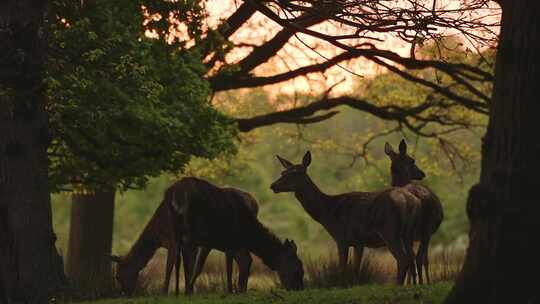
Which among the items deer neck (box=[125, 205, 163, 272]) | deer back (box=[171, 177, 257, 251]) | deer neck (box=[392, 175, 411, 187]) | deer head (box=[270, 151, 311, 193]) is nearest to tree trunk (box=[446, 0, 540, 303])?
deer back (box=[171, 177, 257, 251])

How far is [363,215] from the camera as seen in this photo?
15.6m

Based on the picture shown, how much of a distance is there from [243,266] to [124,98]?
138 inches

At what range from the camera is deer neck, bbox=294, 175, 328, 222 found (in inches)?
644

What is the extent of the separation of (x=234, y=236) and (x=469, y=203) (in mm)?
6444

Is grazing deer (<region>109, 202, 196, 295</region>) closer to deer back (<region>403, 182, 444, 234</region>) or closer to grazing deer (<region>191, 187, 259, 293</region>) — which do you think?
grazing deer (<region>191, 187, 259, 293</region>)

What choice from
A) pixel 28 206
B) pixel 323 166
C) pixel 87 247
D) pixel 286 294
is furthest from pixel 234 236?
pixel 323 166

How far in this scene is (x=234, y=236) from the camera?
1521 centimetres

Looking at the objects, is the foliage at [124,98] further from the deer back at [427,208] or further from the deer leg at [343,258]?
the deer back at [427,208]

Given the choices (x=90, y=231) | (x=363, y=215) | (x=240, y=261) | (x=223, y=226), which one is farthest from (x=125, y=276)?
(x=90, y=231)

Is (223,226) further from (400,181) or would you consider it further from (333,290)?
(400,181)

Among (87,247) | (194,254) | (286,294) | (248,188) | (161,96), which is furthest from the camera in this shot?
(248,188)

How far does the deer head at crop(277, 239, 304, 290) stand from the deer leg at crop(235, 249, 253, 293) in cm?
52

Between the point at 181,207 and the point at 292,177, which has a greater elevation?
the point at 292,177

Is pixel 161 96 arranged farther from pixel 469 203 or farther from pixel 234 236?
pixel 469 203
